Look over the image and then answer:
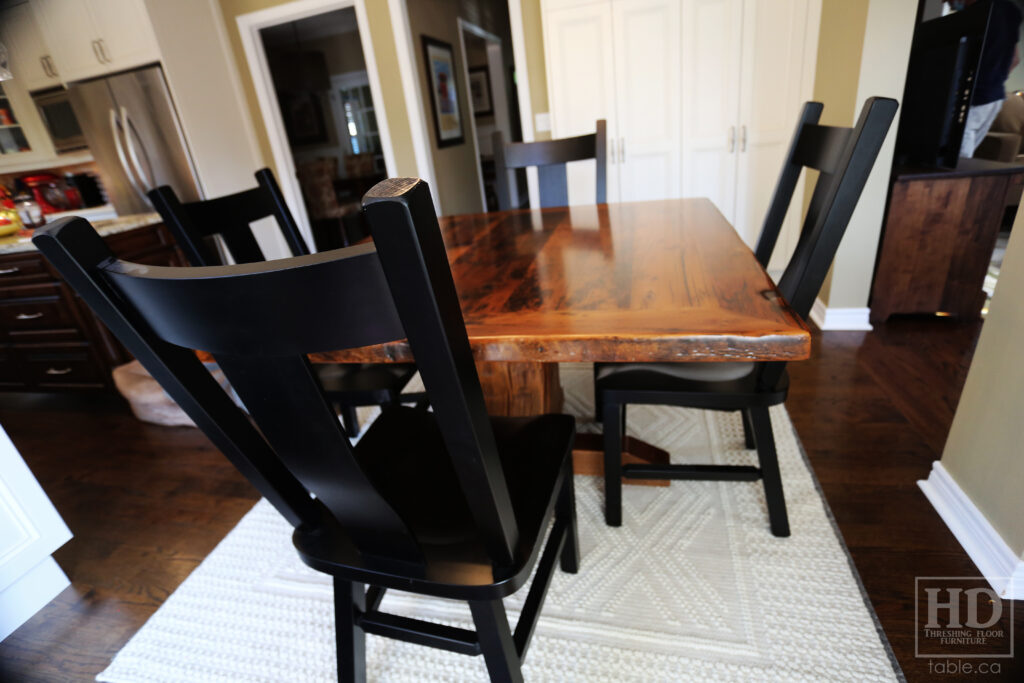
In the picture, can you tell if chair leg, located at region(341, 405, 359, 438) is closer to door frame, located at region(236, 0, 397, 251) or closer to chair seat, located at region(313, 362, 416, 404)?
chair seat, located at region(313, 362, 416, 404)

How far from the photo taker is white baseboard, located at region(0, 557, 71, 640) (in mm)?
1403

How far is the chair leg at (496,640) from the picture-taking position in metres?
0.77

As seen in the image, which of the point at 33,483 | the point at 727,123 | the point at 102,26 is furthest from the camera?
the point at 102,26

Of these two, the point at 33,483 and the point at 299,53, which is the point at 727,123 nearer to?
the point at 33,483

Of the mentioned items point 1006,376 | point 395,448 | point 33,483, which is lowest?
point 33,483

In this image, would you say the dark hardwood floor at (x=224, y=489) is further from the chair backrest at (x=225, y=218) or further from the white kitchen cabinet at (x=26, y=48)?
the white kitchen cabinet at (x=26, y=48)

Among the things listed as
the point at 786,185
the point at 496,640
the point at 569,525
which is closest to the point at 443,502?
the point at 496,640

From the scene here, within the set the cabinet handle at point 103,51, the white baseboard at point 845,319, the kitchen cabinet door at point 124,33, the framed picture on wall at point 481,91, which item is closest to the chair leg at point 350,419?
the white baseboard at point 845,319

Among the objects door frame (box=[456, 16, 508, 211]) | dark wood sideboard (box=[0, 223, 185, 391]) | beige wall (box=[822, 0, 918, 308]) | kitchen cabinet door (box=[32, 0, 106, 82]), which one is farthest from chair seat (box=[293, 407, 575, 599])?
door frame (box=[456, 16, 508, 211])

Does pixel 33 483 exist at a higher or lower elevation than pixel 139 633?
higher

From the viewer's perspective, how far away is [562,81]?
285 cm

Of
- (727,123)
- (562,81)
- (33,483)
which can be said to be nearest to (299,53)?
(562,81)

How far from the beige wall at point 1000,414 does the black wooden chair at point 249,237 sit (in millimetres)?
1440

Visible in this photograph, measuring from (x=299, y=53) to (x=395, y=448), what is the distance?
688 centimetres
